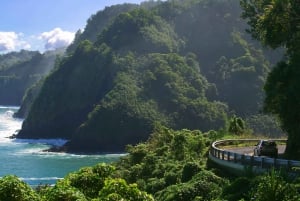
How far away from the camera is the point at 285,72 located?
30.1 meters

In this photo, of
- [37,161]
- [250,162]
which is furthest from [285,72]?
[37,161]

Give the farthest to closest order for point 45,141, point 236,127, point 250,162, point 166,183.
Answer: point 45,141 → point 236,127 → point 166,183 → point 250,162

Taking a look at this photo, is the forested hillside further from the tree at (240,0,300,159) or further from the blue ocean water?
the tree at (240,0,300,159)

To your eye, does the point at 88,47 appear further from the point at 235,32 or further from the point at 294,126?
the point at 294,126

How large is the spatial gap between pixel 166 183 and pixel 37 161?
70.3 metres

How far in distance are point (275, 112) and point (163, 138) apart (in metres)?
25.8

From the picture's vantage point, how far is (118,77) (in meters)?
152

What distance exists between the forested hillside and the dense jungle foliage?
75.0 metres

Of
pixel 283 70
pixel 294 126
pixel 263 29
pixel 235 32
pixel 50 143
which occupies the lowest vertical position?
pixel 50 143

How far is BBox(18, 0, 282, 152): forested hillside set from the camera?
134750mm

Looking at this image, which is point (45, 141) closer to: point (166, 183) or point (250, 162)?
point (166, 183)

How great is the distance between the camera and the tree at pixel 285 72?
29059 mm

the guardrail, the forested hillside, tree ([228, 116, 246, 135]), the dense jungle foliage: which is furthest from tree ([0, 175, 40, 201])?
the forested hillside

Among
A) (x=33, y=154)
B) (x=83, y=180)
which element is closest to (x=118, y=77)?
(x=33, y=154)
